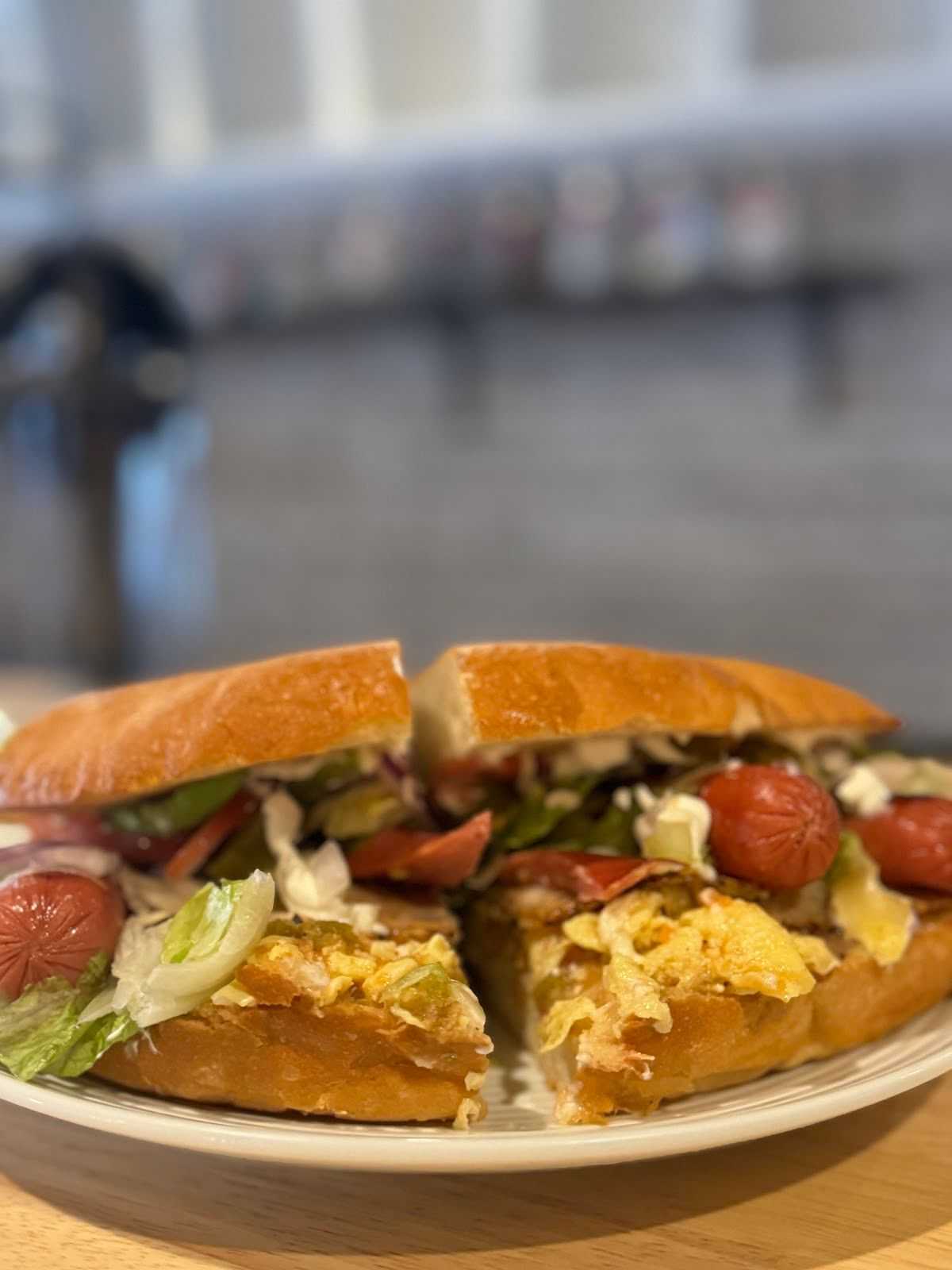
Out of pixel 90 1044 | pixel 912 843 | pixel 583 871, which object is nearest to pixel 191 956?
pixel 90 1044

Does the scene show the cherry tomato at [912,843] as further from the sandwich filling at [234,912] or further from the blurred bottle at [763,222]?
the blurred bottle at [763,222]

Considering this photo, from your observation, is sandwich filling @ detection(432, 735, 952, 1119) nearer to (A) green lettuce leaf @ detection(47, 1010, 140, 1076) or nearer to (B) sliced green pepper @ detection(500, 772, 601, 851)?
(B) sliced green pepper @ detection(500, 772, 601, 851)

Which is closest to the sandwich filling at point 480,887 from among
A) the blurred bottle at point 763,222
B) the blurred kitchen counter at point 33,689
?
the blurred kitchen counter at point 33,689

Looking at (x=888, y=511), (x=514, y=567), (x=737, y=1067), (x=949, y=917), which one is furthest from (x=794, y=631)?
(x=737, y=1067)

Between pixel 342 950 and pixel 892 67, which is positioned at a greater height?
pixel 892 67

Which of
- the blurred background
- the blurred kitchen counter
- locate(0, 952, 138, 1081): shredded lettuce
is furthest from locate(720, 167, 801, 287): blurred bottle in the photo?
locate(0, 952, 138, 1081): shredded lettuce

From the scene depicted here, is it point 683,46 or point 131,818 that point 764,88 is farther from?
point 131,818
